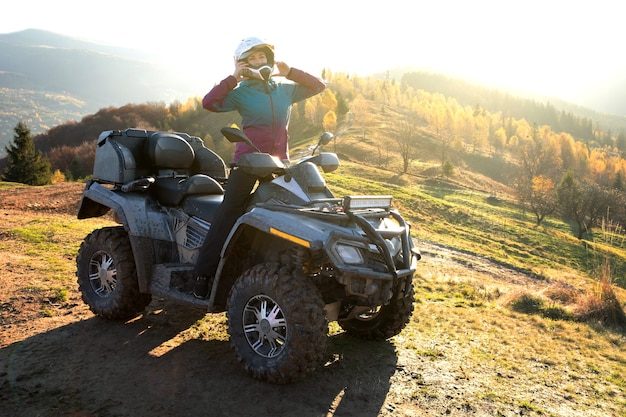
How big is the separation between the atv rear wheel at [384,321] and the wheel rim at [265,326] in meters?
1.17

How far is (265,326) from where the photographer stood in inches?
168

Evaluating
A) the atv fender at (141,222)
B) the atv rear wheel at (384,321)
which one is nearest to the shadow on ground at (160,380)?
the atv rear wheel at (384,321)

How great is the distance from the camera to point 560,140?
142750 millimetres

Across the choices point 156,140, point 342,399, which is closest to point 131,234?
point 156,140

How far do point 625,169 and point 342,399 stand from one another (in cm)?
15652

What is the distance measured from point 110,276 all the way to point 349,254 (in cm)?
319

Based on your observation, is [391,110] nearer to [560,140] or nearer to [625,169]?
[560,140]

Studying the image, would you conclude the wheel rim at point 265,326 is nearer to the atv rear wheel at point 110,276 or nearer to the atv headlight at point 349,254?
the atv headlight at point 349,254

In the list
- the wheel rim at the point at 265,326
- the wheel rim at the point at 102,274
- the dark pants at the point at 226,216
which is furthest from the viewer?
the wheel rim at the point at 102,274

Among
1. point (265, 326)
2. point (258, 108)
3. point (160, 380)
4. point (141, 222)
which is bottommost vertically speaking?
point (160, 380)

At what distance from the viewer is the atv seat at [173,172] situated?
222 inches

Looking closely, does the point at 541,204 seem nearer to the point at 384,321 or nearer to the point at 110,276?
the point at 384,321

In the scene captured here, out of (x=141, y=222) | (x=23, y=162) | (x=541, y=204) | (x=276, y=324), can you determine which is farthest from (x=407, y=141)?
(x=276, y=324)

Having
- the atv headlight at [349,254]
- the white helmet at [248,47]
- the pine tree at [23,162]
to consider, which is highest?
the white helmet at [248,47]
